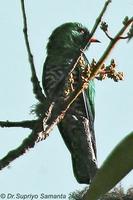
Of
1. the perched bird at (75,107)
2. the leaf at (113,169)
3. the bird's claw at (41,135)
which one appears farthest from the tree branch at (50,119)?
the perched bird at (75,107)

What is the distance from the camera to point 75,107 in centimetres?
307

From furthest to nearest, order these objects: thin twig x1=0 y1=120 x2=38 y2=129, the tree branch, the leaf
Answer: thin twig x1=0 y1=120 x2=38 y2=129
the tree branch
the leaf

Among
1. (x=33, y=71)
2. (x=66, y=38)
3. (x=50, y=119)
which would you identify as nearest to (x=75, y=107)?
(x=33, y=71)

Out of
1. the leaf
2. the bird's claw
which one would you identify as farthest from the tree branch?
the leaf

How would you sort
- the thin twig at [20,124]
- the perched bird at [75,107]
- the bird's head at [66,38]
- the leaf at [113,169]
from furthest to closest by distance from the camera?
the bird's head at [66,38]
the perched bird at [75,107]
the thin twig at [20,124]
the leaf at [113,169]

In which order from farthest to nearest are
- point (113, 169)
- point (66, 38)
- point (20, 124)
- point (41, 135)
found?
point (66, 38) → point (20, 124) → point (41, 135) → point (113, 169)

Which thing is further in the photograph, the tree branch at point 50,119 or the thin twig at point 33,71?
the thin twig at point 33,71

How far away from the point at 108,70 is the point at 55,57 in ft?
12.0

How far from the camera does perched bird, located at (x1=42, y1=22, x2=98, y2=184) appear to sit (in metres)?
→ 3.25

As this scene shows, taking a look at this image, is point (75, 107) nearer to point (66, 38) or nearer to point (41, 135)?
point (41, 135)

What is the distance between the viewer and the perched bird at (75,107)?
3.25m

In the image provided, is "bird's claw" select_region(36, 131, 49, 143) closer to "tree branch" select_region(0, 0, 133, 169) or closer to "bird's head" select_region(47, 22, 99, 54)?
"tree branch" select_region(0, 0, 133, 169)

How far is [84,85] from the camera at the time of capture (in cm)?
100

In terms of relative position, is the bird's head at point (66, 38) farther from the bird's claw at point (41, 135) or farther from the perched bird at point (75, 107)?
the bird's claw at point (41, 135)
